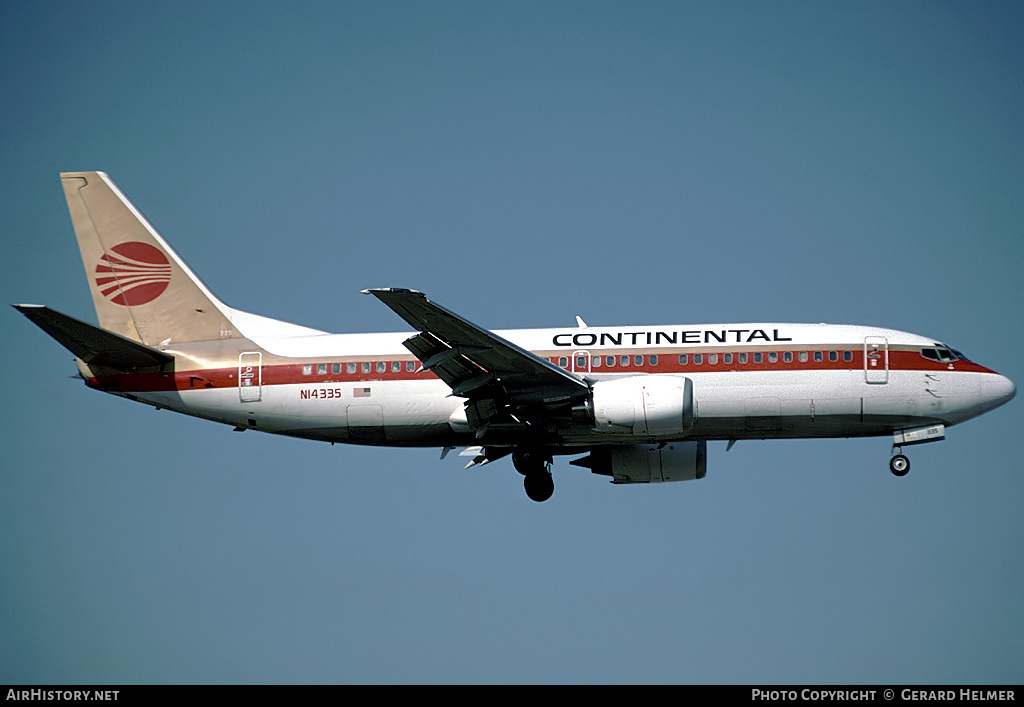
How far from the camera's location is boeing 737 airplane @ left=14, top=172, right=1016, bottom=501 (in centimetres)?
3666

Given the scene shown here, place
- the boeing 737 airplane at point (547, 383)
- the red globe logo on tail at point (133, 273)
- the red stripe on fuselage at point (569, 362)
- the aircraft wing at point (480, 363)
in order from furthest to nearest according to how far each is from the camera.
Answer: the red globe logo on tail at point (133, 273) → the red stripe on fuselage at point (569, 362) → the boeing 737 airplane at point (547, 383) → the aircraft wing at point (480, 363)

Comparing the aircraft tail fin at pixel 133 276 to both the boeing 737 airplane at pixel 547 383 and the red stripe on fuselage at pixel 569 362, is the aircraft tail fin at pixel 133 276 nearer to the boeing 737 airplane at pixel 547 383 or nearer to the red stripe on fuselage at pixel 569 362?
the boeing 737 airplane at pixel 547 383

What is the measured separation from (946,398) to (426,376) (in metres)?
14.4

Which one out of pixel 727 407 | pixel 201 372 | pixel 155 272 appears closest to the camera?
pixel 727 407

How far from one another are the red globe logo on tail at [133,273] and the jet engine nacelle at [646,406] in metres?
14.6

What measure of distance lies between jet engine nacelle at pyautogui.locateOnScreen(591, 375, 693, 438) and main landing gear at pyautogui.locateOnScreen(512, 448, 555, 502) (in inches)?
124

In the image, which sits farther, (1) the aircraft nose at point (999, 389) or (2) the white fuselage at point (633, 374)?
(1) the aircraft nose at point (999, 389)

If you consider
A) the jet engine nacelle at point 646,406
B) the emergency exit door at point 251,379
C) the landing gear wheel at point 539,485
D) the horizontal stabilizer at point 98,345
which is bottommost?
the landing gear wheel at point 539,485

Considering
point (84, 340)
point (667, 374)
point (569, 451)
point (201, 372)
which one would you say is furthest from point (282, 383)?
point (667, 374)

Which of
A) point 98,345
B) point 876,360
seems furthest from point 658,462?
point 98,345

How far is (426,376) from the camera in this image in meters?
38.9

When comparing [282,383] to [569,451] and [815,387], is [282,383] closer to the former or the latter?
[569,451]

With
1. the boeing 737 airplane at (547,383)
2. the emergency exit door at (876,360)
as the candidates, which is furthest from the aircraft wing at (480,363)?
the emergency exit door at (876,360)

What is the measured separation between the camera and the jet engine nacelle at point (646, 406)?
36.0 metres
